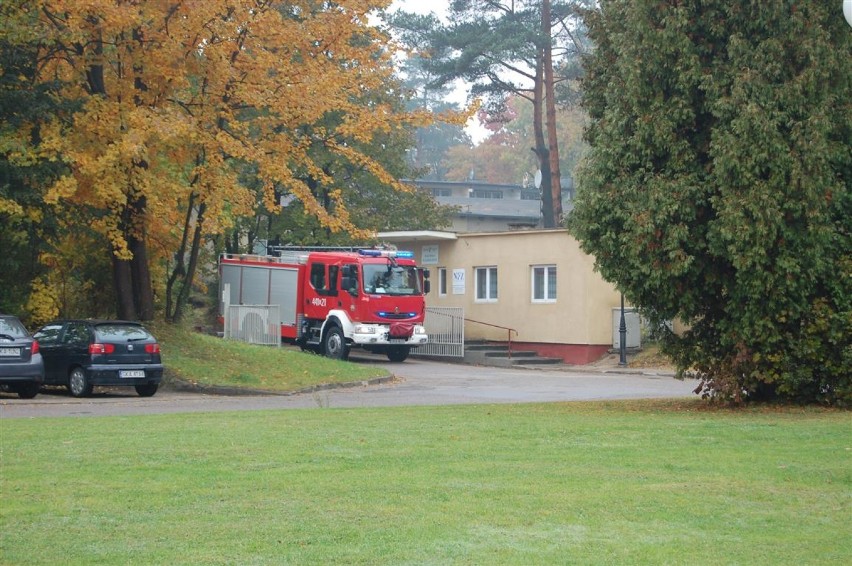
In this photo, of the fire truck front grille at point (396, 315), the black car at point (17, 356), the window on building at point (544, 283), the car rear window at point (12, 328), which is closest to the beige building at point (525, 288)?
the window on building at point (544, 283)

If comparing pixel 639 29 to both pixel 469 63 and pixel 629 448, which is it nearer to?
pixel 629 448

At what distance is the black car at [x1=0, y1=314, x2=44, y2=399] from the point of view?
21.4m

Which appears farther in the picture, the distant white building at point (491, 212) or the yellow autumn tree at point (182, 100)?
the distant white building at point (491, 212)

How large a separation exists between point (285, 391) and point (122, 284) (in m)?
5.51

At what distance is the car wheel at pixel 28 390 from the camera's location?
877 inches

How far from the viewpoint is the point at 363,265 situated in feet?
115

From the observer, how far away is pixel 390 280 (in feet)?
116

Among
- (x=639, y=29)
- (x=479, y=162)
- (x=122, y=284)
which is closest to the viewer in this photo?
(x=639, y=29)

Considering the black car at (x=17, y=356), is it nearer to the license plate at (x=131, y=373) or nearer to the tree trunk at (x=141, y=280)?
the license plate at (x=131, y=373)

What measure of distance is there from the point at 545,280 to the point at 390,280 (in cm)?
619

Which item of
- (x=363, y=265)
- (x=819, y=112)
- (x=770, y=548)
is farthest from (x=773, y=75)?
(x=363, y=265)

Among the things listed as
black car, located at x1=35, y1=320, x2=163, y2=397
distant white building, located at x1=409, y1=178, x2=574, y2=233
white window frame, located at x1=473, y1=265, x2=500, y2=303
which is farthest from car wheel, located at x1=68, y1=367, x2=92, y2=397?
distant white building, located at x1=409, y1=178, x2=574, y2=233

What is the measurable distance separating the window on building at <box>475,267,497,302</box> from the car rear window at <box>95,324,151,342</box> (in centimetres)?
1893

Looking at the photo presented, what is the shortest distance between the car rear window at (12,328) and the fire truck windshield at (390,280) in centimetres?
1426
